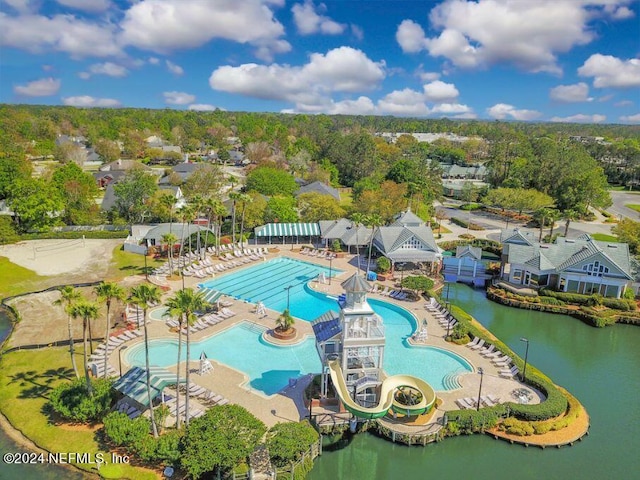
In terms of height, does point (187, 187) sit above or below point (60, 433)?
above

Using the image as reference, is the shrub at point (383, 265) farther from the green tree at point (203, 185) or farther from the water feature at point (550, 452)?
the green tree at point (203, 185)

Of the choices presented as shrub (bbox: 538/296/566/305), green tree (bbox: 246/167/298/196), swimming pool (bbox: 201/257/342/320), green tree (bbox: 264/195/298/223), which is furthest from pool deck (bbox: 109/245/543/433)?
green tree (bbox: 246/167/298/196)

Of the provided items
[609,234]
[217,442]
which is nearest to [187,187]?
[217,442]

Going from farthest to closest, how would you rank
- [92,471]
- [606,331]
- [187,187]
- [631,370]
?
[187,187] < [606,331] < [631,370] < [92,471]

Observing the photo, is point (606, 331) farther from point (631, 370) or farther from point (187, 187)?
point (187, 187)

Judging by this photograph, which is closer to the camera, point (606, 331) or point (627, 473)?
point (627, 473)

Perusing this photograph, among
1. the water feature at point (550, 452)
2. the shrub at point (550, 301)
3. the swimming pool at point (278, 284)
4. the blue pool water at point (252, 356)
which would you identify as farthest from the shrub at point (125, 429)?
the shrub at point (550, 301)
